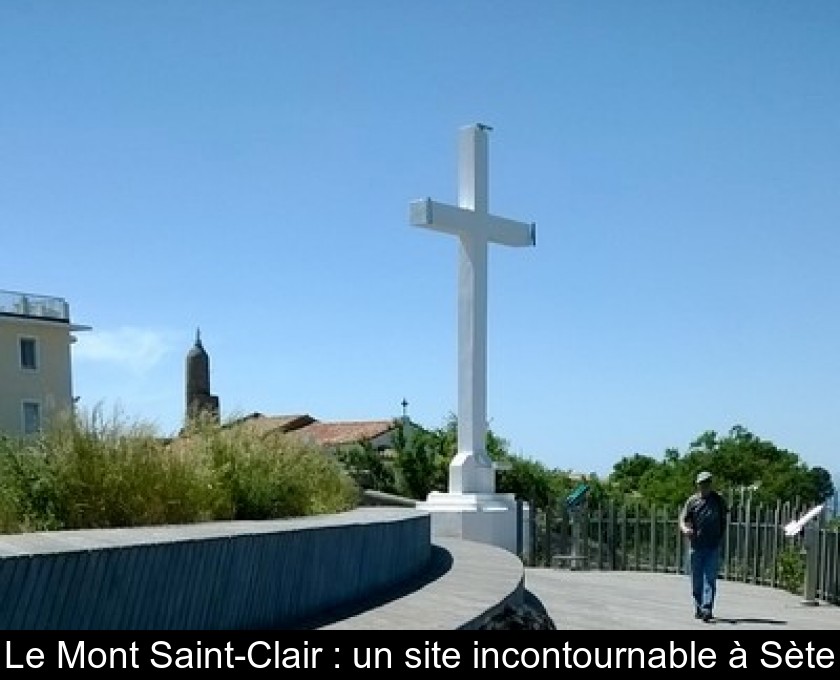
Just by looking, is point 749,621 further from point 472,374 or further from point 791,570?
Answer: point 472,374

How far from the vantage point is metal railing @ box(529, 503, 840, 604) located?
14.9 m

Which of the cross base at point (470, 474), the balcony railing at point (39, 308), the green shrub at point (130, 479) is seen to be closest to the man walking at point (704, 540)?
the cross base at point (470, 474)

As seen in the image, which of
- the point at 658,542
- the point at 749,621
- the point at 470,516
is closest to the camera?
the point at 749,621

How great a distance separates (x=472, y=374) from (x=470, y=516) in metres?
1.93

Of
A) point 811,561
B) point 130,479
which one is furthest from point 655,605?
point 130,479

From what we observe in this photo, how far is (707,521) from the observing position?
11.1m

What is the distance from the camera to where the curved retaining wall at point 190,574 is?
416 cm

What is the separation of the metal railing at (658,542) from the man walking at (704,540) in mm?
3444
